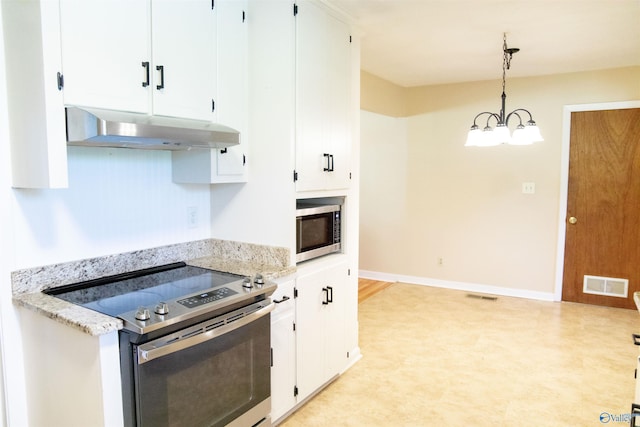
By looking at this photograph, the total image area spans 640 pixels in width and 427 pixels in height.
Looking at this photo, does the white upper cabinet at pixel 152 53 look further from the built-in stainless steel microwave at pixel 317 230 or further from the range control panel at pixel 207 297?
the range control panel at pixel 207 297

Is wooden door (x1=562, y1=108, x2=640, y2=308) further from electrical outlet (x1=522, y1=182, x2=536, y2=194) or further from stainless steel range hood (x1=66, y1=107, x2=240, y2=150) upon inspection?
stainless steel range hood (x1=66, y1=107, x2=240, y2=150)

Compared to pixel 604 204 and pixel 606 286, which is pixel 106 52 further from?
pixel 606 286

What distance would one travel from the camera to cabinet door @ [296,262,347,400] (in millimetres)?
2518

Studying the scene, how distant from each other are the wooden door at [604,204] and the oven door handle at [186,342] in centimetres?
397

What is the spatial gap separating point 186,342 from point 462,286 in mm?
4231

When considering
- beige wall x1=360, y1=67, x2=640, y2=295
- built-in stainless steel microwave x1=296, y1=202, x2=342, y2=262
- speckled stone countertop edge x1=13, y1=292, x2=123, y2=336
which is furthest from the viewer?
beige wall x1=360, y1=67, x2=640, y2=295

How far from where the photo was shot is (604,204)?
448 cm

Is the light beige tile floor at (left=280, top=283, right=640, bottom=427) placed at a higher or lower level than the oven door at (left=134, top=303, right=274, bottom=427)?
lower

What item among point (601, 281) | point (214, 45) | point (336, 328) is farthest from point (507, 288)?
point (214, 45)

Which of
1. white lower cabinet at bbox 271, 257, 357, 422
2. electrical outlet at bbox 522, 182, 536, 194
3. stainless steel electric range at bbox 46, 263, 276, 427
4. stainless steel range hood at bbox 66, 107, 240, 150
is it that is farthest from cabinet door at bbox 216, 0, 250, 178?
electrical outlet at bbox 522, 182, 536, 194

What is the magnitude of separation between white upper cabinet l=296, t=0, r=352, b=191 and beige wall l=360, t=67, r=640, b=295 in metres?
1.74

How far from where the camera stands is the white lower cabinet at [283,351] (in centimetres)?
231

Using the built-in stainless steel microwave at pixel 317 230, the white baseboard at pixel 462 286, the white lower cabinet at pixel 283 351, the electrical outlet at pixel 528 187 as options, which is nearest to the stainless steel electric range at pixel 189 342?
the white lower cabinet at pixel 283 351

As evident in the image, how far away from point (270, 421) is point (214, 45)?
196 centimetres
